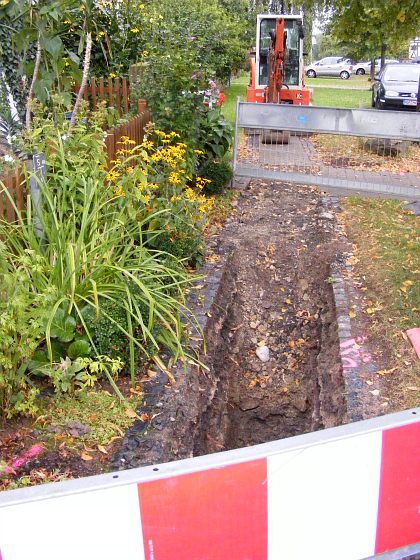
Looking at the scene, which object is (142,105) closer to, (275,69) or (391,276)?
(391,276)

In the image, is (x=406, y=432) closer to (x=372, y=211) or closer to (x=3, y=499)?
(x=3, y=499)

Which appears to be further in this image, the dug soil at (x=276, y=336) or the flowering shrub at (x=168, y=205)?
the flowering shrub at (x=168, y=205)

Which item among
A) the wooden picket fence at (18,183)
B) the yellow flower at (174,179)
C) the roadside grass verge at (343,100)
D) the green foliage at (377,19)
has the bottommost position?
the roadside grass verge at (343,100)

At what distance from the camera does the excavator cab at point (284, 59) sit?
1468 centimetres

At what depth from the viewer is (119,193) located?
5.14m

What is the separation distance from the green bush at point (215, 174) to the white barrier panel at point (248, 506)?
685 centimetres

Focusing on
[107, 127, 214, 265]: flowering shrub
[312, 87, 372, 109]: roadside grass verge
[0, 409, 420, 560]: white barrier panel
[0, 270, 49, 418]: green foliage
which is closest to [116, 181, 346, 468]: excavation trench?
[107, 127, 214, 265]: flowering shrub

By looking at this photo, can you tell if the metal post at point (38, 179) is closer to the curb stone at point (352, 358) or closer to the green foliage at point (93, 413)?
the green foliage at point (93, 413)

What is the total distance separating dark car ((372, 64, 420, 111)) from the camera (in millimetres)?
18422

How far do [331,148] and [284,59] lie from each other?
14.5 feet

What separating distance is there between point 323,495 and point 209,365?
10.2ft

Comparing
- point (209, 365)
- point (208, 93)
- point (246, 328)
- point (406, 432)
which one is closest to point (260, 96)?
point (208, 93)

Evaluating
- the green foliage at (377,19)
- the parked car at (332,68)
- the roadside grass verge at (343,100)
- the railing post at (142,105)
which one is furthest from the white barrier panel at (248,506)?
the parked car at (332,68)

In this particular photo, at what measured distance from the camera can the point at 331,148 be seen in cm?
1169
